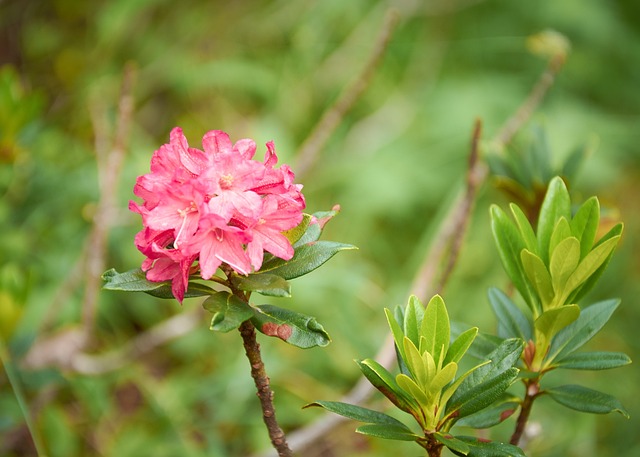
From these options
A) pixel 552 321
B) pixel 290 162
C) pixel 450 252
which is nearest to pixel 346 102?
pixel 450 252

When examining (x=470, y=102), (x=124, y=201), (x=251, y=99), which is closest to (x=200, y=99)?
(x=251, y=99)

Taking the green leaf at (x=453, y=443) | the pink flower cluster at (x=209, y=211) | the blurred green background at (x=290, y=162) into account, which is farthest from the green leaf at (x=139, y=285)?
the blurred green background at (x=290, y=162)

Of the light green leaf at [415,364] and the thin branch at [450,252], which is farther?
the thin branch at [450,252]

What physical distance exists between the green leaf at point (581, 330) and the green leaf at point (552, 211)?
0.28 ft

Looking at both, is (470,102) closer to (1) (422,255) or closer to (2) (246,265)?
(1) (422,255)

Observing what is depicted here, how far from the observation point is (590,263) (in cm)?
72

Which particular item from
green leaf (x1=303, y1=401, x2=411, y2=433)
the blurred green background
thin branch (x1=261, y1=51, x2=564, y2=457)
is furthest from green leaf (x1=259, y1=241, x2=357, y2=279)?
the blurred green background

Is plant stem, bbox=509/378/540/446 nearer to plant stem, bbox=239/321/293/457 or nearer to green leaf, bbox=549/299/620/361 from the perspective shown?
green leaf, bbox=549/299/620/361

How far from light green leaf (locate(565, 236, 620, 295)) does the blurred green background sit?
419mm

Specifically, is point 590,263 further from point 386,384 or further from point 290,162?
point 290,162

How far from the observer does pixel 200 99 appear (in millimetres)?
2697

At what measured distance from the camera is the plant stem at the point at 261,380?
679 millimetres

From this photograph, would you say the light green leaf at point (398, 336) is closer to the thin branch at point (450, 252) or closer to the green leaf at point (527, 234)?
the green leaf at point (527, 234)

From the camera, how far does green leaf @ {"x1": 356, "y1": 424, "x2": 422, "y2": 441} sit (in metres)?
0.65
